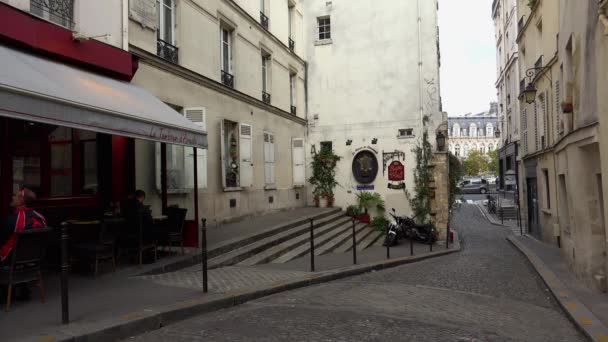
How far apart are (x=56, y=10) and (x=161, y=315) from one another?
5.29 metres

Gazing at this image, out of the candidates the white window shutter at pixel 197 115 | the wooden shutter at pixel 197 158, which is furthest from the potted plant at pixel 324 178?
the white window shutter at pixel 197 115

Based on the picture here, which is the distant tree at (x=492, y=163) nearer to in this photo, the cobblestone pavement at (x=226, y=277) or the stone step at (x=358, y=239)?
the stone step at (x=358, y=239)

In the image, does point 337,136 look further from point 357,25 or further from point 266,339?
point 266,339

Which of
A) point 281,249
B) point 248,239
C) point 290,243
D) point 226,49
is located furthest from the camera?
point 226,49

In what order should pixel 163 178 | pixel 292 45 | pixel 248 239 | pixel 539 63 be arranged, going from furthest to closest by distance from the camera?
pixel 292 45, pixel 539 63, pixel 248 239, pixel 163 178

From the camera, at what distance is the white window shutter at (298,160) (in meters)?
17.8

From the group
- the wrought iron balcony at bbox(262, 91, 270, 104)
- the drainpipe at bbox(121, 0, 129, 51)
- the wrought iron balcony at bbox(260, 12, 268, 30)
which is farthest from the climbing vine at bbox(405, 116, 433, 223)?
the drainpipe at bbox(121, 0, 129, 51)

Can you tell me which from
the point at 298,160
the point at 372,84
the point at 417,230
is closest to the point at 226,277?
the point at 417,230

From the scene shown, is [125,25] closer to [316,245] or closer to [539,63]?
[316,245]

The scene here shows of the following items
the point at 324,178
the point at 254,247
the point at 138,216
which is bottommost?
the point at 254,247

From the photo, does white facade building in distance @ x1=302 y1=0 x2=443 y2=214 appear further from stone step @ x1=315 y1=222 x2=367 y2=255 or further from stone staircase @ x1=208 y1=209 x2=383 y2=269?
stone step @ x1=315 y1=222 x2=367 y2=255

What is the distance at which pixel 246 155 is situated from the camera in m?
13.4

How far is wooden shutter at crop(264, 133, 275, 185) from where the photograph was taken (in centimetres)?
1536

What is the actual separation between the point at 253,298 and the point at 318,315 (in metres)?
1.30
